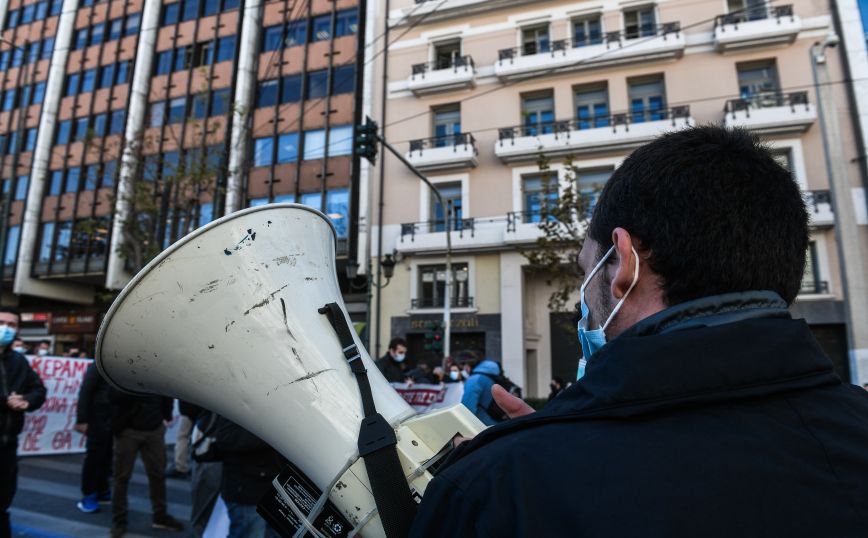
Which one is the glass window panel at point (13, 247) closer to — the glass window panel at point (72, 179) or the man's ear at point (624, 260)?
the glass window panel at point (72, 179)

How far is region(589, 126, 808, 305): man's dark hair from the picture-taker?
2.93ft

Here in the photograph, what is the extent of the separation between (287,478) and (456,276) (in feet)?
55.4

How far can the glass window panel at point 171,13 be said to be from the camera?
24500 millimetres

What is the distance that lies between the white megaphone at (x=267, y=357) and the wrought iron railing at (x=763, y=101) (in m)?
17.4

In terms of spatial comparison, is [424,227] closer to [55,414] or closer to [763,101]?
[763,101]

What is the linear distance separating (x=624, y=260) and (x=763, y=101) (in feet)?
60.3

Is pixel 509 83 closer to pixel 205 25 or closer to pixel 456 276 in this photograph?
pixel 456 276

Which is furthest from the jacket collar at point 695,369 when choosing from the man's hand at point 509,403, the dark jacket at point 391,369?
the dark jacket at point 391,369

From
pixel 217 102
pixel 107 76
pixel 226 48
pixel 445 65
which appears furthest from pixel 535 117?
pixel 107 76

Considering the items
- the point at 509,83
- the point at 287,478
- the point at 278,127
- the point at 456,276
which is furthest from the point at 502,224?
the point at 287,478

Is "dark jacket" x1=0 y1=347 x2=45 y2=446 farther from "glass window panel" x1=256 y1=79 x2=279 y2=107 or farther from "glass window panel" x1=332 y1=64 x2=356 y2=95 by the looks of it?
"glass window panel" x1=256 y1=79 x2=279 y2=107

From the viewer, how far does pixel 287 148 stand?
20797 millimetres

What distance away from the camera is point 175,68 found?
938 inches

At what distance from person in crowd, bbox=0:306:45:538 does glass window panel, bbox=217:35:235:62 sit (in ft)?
71.1
